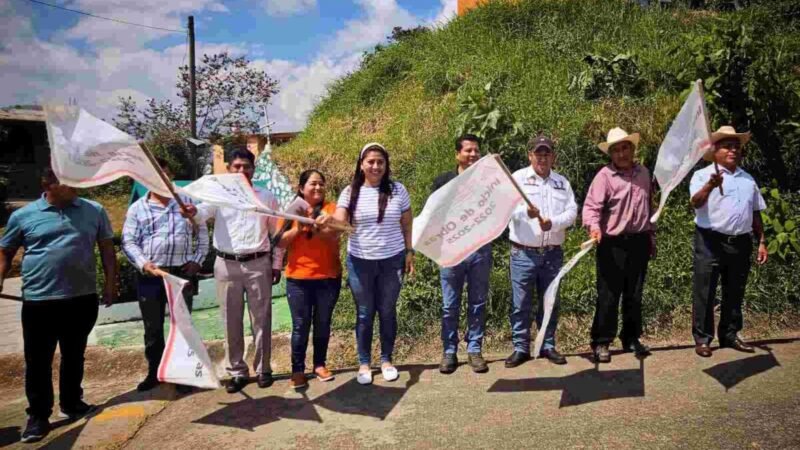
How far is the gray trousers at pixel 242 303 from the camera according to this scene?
373 cm

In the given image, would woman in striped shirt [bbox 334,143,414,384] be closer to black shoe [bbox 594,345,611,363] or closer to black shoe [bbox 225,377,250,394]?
A: black shoe [bbox 225,377,250,394]

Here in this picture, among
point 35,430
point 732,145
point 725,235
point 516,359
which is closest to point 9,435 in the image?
point 35,430

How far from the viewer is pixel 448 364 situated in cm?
404

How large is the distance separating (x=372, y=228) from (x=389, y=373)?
1094 mm

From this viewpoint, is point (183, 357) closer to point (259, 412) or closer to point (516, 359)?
point (259, 412)

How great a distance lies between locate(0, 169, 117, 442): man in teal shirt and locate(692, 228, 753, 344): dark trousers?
177 inches

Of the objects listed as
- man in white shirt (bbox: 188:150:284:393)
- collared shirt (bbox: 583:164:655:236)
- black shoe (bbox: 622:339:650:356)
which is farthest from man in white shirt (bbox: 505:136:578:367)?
man in white shirt (bbox: 188:150:284:393)

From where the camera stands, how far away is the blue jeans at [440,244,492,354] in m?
3.97

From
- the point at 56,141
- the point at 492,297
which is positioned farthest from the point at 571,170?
the point at 56,141

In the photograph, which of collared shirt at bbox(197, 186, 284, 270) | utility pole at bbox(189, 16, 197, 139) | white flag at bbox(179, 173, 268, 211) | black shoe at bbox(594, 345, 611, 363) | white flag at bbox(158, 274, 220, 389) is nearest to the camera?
white flag at bbox(158, 274, 220, 389)

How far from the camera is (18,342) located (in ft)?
19.8

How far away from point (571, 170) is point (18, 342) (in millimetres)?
6708

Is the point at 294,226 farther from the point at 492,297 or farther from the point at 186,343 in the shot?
the point at 492,297

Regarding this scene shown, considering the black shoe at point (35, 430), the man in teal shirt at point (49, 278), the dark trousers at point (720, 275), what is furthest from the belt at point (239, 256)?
the dark trousers at point (720, 275)
